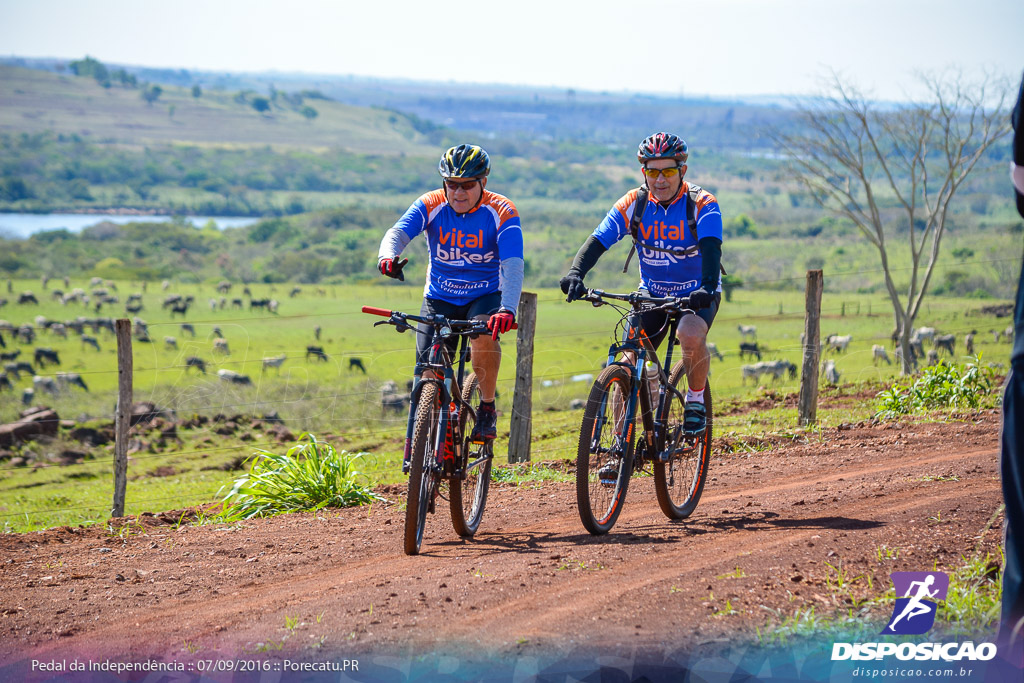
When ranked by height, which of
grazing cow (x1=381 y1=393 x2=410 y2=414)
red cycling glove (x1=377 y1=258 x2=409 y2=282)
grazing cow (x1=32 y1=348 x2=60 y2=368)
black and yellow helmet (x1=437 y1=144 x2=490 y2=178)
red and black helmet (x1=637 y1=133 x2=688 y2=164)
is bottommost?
grazing cow (x1=32 y1=348 x2=60 y2=368)

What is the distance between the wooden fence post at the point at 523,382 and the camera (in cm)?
846

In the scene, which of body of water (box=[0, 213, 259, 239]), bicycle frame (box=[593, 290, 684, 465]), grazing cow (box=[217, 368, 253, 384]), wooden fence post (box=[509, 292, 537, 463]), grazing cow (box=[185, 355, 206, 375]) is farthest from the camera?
body of water (box=[0, 213, 259, 239])

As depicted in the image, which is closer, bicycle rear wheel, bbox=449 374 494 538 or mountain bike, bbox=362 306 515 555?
mountain bike, bbox=362 306 515 555

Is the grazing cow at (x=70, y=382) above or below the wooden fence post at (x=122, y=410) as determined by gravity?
below

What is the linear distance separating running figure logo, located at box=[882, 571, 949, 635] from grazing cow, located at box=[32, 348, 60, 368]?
3616cm

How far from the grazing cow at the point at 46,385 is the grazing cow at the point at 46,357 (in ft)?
16.8

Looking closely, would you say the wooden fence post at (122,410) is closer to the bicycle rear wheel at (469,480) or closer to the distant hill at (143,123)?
the bicycle rear wheel at (469,480)

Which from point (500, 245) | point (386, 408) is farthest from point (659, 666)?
point (386, 408)

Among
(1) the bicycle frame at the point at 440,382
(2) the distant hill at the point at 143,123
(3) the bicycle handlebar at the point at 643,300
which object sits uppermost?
(2) the distant hill at the point at 143,123

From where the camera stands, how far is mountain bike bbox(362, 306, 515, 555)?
5.12 meters

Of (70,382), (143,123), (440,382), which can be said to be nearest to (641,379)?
(440,382)

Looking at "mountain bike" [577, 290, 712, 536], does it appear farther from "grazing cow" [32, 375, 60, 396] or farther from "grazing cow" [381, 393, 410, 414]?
"grazing cow" [32, 375, 60, 396]

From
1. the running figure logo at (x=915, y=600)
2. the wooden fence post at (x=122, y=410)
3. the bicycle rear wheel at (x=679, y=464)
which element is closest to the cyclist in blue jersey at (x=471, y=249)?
the bicycle rear wheel at (x=679, y=464)

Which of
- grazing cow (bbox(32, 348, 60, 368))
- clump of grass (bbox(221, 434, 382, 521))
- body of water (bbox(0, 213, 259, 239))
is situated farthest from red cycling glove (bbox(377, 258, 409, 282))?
body of water (bbox(0, 213, 259, 239))
